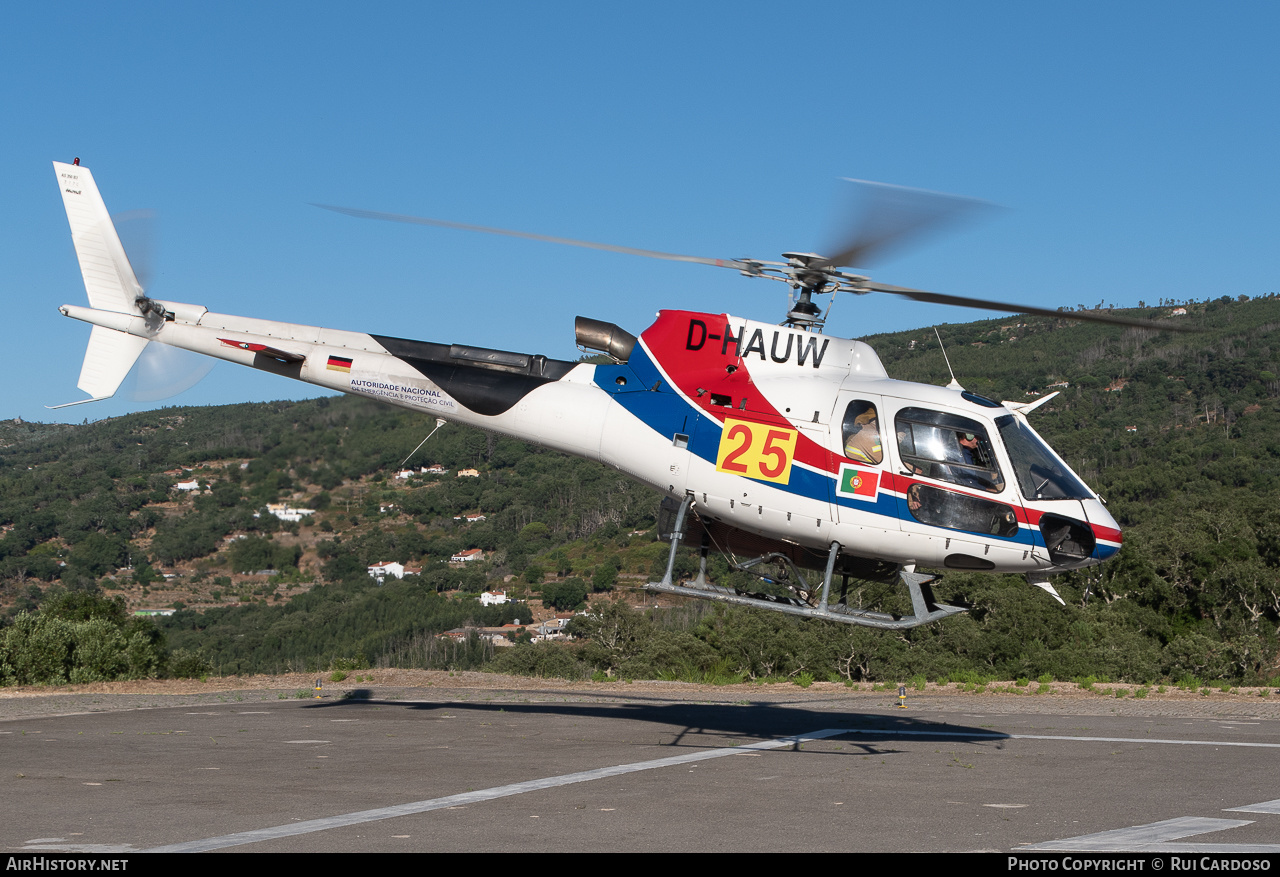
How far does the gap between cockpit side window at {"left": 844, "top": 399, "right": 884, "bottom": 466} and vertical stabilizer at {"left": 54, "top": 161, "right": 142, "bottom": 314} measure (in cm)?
1139

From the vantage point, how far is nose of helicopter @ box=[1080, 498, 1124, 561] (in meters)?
13.3

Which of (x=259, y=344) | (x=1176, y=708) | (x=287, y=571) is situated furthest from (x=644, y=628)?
(x=259, y=344)

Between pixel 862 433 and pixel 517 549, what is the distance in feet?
218

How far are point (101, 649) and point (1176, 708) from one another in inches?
916

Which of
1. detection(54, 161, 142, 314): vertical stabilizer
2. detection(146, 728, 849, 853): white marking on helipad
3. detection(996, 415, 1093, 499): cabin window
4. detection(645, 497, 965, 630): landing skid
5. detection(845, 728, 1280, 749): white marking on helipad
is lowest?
detection(146, 728, 849, 853): white marking on helipad

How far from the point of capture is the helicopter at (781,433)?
13297 mm

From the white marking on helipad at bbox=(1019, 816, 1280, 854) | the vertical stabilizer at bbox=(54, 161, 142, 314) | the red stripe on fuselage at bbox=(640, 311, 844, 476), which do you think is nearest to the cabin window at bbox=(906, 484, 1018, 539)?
the red stripe on fuselage at bbox=(640, 311, 844, 476)

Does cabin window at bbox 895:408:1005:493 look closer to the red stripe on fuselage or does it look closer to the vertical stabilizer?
the red stripe on fuselage

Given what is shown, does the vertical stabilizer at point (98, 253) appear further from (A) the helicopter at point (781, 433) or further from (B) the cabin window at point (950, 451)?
(B) the cabin window at point (950, 451)

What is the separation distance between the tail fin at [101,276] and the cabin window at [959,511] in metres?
12.2

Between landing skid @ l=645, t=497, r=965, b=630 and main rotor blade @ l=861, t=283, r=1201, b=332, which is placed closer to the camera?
main rotor blade @ l=861, t=283, r=1201, b=332

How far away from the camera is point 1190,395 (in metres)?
102

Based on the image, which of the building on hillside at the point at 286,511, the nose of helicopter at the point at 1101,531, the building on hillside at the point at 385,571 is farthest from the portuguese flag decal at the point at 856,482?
the building on hillside at the point at 385,571

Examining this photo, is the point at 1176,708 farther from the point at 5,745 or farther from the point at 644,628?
the point at 644,628
